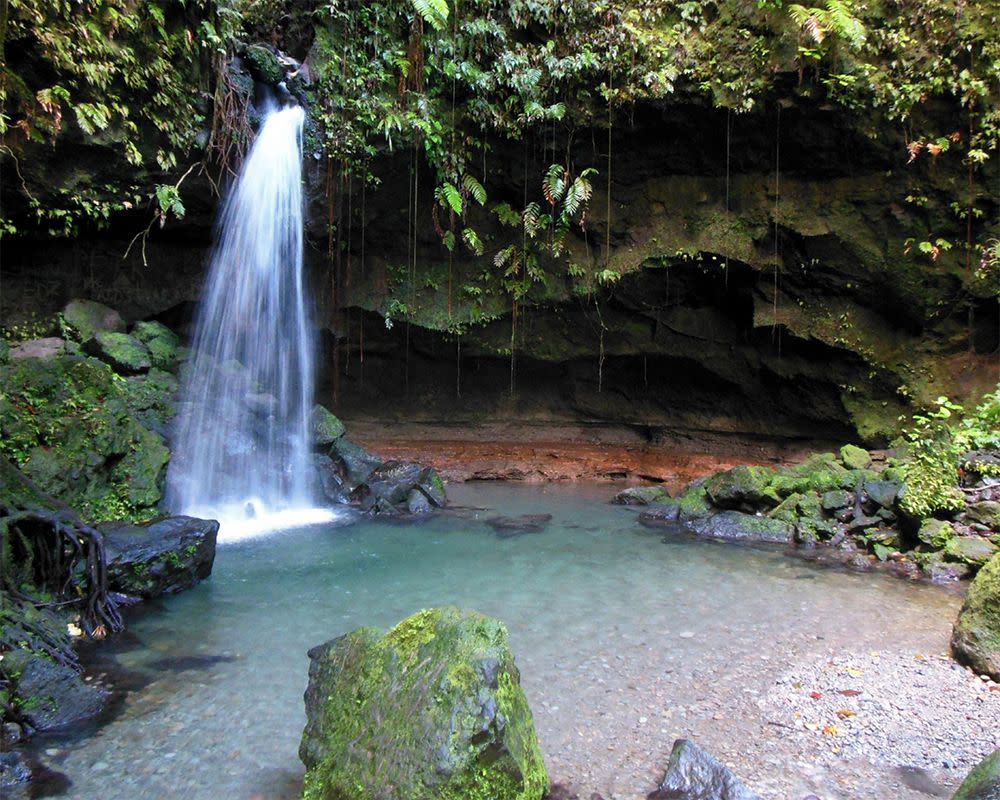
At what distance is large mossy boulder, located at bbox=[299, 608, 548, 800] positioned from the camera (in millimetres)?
2799

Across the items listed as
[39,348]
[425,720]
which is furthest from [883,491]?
[39,348]

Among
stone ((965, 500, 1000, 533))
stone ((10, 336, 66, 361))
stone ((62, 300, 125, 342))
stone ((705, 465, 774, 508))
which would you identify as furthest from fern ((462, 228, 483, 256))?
stone ((965, 500, 1000, 533))

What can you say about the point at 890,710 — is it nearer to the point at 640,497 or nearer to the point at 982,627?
the point at 982,627

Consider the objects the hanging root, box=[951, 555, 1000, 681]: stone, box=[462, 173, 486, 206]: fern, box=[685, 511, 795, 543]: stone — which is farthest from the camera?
box=[462, 173, 486, 206]: fern

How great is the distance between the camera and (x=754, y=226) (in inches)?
478

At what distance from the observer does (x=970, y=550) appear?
7484mm

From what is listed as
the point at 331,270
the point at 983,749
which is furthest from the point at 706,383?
the point at 983,749

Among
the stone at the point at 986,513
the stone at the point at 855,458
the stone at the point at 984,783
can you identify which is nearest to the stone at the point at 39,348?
the stone at the point at 984,783

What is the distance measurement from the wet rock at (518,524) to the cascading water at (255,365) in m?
2.72

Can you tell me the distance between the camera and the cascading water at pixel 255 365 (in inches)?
392

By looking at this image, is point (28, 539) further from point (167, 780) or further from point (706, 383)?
point (706, 383)

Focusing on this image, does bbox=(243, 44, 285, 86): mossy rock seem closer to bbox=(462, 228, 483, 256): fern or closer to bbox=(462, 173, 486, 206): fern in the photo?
bbox=(462, 173, 486, 206): fern

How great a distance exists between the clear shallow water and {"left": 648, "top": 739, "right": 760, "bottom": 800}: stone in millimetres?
148

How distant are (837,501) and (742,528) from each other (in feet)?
4.27
